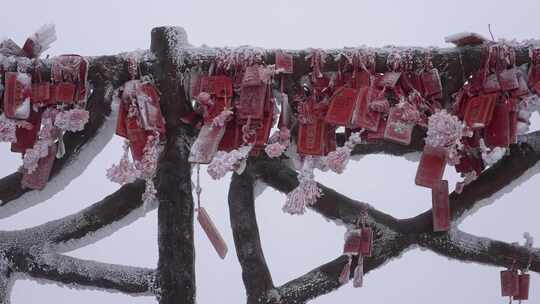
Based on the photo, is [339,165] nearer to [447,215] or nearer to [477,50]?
[447,215]

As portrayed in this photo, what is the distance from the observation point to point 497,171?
1.40 meters

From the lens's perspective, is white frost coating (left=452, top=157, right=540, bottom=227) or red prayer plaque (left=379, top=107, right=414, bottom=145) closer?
red prayer plaque (left=379, top=107, right=414, bottom=145)

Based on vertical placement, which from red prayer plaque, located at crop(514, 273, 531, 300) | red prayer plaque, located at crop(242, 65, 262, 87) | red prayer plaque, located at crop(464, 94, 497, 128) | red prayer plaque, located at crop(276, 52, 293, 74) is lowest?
red prayer plaque, located at crop(514, 273, 531, 300)

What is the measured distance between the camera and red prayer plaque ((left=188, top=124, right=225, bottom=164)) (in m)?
1.28

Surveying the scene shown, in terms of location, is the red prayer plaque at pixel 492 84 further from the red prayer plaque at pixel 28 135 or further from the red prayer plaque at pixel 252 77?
the red prayer plaque at pixel 28 135

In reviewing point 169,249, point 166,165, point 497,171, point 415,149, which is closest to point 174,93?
point 166,165

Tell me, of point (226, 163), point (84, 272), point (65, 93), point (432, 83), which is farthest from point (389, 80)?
point (84, 272)

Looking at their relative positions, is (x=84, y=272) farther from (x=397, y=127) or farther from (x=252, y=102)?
(x=397, y=127)

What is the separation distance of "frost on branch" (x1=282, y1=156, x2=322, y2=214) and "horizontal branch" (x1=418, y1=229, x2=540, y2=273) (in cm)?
30

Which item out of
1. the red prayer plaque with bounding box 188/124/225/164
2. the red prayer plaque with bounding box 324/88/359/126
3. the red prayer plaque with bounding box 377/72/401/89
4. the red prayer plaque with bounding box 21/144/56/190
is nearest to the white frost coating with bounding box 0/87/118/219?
the red prayer plaque with bounding box 21/144/56/190

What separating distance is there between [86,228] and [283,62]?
649mm

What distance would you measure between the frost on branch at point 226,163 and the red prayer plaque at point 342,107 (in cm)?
20

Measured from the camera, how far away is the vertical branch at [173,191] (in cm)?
136

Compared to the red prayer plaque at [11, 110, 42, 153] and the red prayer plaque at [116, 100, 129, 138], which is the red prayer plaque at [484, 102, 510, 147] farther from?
the red prayer plaque at [11, 110, 42, 153]
